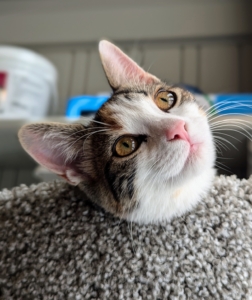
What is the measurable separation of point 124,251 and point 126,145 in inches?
7.7

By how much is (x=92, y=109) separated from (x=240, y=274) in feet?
3.03

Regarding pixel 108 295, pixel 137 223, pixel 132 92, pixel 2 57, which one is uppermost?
pixel 2 57

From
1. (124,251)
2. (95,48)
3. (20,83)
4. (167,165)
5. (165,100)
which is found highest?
(95,48)

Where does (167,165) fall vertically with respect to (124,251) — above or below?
above

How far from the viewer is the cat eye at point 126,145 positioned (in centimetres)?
70

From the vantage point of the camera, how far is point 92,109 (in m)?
1.39

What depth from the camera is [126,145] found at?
0.71 metres

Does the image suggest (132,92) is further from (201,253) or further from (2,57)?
(2,57)

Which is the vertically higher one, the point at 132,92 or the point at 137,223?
the point at 132,92

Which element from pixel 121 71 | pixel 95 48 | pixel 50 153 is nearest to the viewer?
pixel 50 153

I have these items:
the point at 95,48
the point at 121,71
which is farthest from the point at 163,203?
the point at 95,48

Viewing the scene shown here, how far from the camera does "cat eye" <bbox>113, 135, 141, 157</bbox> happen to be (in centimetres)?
70

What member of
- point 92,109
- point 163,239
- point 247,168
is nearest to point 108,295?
point 163,239

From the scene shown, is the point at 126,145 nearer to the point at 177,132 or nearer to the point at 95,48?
the point at 177,132
